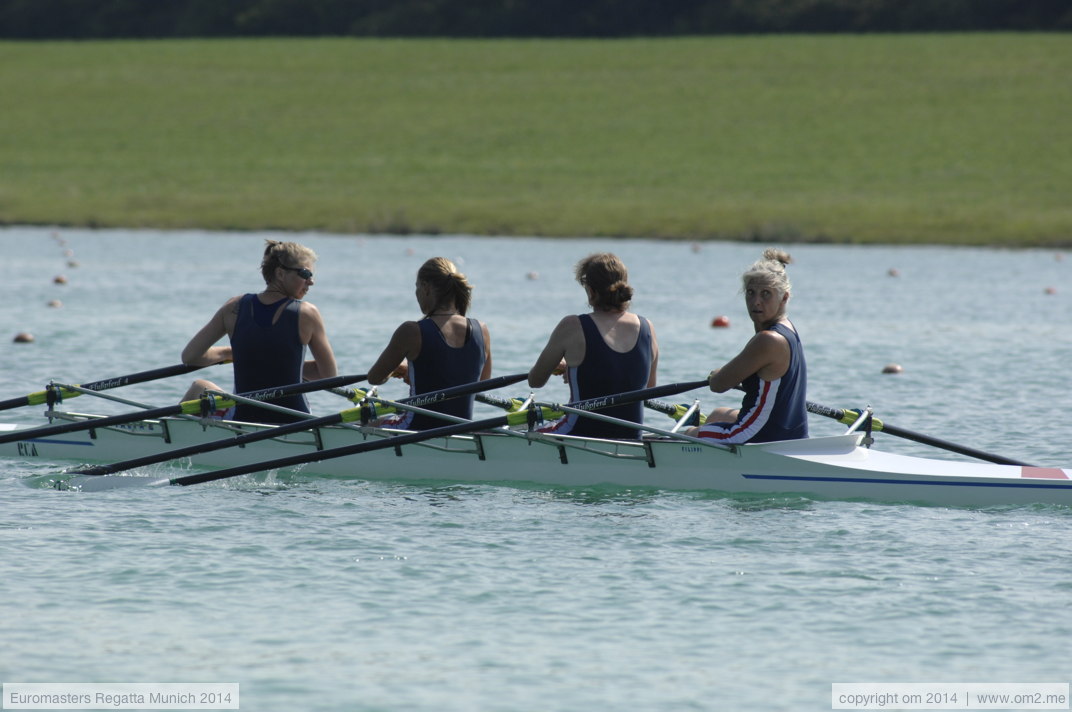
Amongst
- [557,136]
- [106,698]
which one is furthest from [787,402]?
[557,136]

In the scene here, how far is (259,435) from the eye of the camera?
995 cm

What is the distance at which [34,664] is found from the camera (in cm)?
651

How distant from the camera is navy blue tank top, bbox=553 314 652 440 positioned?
971 centimetres

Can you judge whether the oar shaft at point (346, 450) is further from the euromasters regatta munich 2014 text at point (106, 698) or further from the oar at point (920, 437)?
the euromasters regatta munich 2014 text at point (106, 698)

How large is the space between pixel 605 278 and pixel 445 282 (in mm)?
1034

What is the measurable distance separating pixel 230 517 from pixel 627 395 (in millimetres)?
2440

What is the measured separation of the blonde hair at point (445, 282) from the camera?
386 inches

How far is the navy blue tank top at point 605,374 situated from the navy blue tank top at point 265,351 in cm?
184

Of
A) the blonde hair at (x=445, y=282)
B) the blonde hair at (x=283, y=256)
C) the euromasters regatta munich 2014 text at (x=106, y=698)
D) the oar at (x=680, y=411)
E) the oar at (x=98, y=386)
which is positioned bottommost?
the euromasters regatta munich 2014 text at (x=106, y=698)

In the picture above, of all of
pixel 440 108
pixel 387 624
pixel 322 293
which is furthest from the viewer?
pixel 440 108

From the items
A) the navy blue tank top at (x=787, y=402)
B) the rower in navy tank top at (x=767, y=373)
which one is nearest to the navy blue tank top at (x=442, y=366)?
the rower in navy tank top at (x=767, y=373)

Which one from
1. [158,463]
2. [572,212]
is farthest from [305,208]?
[158,463]

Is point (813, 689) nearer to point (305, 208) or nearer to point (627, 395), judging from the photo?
point (627, 395)

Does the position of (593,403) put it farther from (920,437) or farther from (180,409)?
(180,409)
